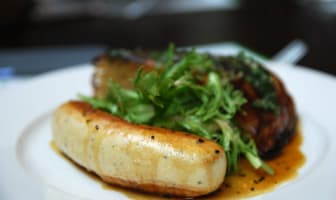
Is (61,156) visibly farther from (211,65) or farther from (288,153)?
(288,153)

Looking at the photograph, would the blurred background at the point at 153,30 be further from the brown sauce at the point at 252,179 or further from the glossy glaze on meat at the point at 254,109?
the brown sauce at the point at 252,179

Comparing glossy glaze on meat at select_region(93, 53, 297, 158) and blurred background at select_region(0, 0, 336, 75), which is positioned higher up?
blurred background at select_region(0, 0, 336, 75)

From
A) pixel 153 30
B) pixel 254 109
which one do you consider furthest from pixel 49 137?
pixel 153 30

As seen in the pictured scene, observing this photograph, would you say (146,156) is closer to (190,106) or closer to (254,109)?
(190,106)

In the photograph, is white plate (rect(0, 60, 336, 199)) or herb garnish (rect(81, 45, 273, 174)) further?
herb garnish (rect(81, 45, 273, 174))

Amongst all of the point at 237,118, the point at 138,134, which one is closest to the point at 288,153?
the point at 237,118

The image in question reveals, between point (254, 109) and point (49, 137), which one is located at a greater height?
point (254, 109)

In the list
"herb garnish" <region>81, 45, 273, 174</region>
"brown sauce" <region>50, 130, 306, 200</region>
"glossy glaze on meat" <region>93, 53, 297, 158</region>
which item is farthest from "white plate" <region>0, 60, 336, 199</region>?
"herb garnish" <region>81, 45, 273, 174</region>

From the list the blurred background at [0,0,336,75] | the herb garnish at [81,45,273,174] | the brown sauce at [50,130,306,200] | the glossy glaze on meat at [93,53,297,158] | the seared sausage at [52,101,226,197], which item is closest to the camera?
the seared sausage at [52,101,226,197]

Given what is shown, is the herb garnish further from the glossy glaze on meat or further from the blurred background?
the blurred background
